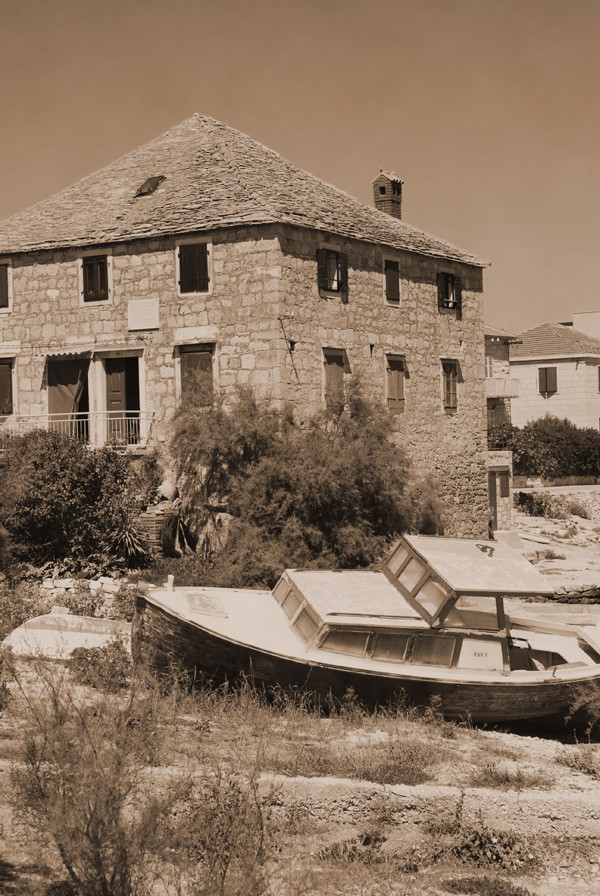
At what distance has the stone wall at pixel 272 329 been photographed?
80.3 feet

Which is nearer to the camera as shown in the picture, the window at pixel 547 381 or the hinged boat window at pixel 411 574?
the hinged boat window at pixel 411 574

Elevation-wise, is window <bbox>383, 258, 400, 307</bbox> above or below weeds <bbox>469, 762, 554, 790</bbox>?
above

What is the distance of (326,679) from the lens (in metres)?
13.3

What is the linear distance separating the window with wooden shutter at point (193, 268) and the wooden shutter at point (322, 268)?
107 inches

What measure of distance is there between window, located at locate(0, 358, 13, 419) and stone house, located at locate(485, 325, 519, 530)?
16.0 metres

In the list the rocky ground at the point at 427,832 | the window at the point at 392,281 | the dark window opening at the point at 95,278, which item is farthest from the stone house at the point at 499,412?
the rocky ground at the point at 427,832

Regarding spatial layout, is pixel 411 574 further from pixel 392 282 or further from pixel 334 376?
pixel 392 282

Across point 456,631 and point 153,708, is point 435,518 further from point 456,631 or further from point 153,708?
point 153,708

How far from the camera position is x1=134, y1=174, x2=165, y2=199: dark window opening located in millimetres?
27750

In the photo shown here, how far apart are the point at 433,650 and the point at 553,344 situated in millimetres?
44104

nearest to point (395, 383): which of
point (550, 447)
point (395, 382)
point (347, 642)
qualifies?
point (395, 382)

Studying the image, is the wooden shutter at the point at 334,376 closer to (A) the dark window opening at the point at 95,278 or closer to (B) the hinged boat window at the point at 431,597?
(A) the dark window opening at the point at 95,278

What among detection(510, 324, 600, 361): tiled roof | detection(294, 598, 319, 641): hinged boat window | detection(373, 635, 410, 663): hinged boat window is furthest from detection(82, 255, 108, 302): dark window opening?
detection(510, 324, 600, 361): tiled roof

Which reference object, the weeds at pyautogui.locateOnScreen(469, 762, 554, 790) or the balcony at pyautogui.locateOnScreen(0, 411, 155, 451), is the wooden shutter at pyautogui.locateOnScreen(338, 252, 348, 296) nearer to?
the balcony at pyautogui.locateOnScreen(0, 411, 155, 451)
